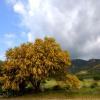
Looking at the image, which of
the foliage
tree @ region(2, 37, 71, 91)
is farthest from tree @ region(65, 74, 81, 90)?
tree @ region(2, 37, 71, 91)

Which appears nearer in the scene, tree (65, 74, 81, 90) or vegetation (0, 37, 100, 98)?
vegetation (0, 37, 100, 98)

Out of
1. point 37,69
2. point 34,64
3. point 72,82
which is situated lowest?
point 72,82

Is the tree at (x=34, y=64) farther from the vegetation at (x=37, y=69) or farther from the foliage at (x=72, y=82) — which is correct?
the foliage at (x=72, y=82)

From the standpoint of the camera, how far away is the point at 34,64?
86.1 metres

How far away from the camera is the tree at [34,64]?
282 ft

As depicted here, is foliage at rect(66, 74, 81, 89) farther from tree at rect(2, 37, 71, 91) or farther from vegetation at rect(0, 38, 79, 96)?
tree at rect(2, 37, 71, 91)

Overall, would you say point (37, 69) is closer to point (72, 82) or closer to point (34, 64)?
point (34, 64)

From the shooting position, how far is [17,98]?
272 ft

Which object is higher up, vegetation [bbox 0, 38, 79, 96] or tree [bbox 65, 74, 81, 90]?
vegetation [bbox 0, 38, 79, 96]

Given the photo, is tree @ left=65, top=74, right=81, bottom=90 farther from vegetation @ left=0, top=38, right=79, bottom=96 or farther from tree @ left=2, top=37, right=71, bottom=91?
tree @ left=2, top=37, right=71, bottom=91

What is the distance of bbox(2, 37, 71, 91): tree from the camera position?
282 feet

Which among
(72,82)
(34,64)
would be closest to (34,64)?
(34,64)

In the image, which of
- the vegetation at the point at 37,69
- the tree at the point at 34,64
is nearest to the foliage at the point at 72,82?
the vegetation at the point at 37,69

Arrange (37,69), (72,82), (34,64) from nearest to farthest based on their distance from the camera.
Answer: (37,69)
(34,64)
(72,82)
